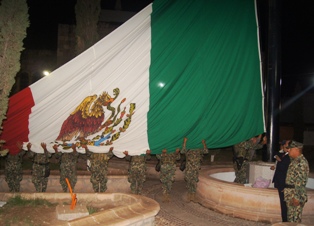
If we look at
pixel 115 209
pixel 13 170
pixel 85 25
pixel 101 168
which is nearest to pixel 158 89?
pixel 115 209

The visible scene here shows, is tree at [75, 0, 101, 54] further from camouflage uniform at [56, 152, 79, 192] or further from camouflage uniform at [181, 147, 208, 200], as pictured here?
camouflage uniform at [181, 147, 208, 200]

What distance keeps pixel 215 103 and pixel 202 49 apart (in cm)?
127

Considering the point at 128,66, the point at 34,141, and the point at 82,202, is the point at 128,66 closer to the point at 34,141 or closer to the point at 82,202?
the point at 34,141

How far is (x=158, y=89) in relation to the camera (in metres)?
6.08

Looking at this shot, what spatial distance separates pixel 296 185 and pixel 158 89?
3.22 m

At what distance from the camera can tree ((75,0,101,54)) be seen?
10.7 meters

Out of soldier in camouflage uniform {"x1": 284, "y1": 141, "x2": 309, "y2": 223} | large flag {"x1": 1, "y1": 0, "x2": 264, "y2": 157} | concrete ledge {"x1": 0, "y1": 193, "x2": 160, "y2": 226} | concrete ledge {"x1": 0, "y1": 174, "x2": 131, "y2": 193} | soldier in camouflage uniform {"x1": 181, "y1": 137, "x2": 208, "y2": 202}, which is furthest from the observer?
concrete ledge {"x1": 0, "y1": 174, "x2": 131, "y2": 193}

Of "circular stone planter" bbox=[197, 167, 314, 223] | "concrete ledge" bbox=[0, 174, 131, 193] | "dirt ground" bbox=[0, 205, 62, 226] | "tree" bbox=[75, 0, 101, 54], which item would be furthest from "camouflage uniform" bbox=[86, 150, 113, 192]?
"tree" bbox=[75, 0, 101, 54]

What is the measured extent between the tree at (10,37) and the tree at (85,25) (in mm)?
6180

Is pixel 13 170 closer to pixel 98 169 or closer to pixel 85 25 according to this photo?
pixel 98 169

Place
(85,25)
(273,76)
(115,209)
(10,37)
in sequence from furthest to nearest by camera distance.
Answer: (85,25)
(273,76)
(10,37)
(115,209)

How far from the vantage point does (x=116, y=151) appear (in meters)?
6.00

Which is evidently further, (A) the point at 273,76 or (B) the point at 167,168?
(B) the point at 167,168

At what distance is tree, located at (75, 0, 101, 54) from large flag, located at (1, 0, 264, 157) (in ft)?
16.6
